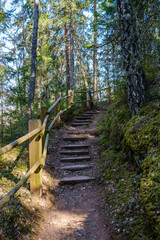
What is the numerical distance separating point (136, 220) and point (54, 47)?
12.1m

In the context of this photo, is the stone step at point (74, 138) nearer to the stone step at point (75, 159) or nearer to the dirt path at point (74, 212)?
the stone step at point (75, 159)

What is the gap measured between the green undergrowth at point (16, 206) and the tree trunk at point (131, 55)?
9.38 ft

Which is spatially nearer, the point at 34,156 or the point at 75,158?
the point at 34,156

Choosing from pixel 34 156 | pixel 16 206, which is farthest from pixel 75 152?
pixel 16 206

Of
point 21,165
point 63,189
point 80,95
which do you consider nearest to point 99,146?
point 63,189

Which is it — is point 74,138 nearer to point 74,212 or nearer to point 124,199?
point 74,212

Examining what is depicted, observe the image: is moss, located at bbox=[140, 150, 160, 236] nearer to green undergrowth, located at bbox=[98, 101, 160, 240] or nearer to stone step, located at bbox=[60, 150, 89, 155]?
green undergrowth, located at bbox=[98, 101, 160, 240]

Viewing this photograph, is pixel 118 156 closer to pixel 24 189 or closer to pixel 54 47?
pixel 24 189

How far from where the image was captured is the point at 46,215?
3197mm

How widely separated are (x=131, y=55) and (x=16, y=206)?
12.2 feet

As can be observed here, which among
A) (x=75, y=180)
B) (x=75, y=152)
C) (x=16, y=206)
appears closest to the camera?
(x=16, y=206)

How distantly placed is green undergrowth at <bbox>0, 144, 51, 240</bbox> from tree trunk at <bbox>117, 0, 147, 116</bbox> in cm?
286

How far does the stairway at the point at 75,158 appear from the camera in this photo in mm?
4627

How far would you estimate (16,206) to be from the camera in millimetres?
2672
